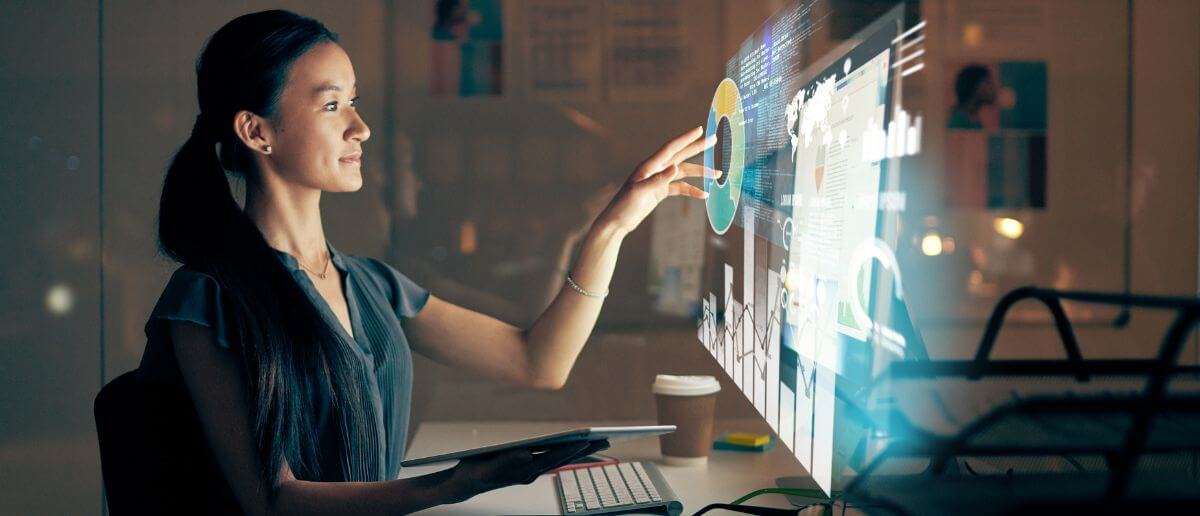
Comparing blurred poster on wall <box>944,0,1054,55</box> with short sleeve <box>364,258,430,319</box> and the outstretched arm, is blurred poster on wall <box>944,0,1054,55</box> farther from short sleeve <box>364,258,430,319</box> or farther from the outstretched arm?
short sleeve <box>364,258,430,319</box>

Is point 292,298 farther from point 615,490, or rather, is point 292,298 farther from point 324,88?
point 615,490

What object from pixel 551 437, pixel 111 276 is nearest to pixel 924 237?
pixel 551 437

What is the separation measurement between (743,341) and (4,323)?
177 centimetres

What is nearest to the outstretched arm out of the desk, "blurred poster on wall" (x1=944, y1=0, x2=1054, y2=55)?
the desk

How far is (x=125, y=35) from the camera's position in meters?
2.09

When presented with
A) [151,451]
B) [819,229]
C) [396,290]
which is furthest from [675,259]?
[151,451]

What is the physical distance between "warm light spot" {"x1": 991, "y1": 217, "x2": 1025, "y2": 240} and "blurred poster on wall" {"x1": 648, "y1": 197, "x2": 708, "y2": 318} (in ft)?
2.22

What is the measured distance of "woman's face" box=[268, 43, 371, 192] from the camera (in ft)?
4.53

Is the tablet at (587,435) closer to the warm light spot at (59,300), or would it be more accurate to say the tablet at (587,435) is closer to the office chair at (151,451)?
the office chair at (151,451)

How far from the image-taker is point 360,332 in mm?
1433

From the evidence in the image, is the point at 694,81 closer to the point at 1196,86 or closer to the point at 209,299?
the point at 1196,86

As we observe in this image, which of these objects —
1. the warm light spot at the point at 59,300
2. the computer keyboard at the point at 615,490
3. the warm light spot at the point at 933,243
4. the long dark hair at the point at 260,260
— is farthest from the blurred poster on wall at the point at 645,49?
the warm light spot at the point at 59,300

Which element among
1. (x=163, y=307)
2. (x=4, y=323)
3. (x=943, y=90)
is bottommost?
(x=4, y=323)

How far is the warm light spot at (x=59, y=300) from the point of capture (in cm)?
211
